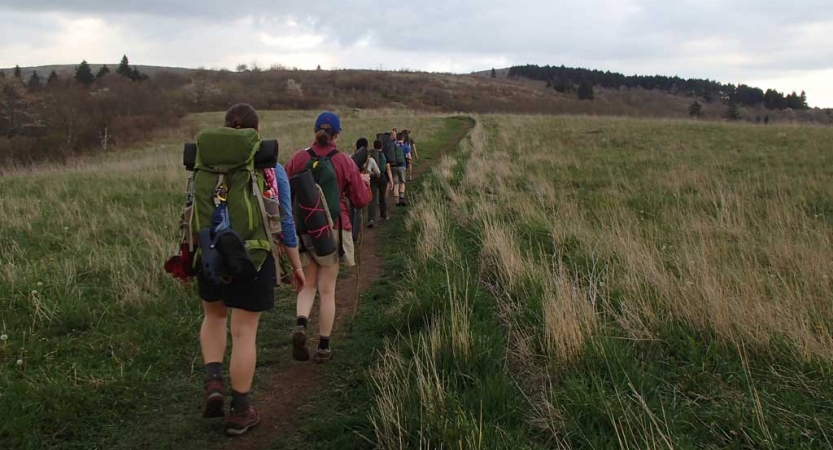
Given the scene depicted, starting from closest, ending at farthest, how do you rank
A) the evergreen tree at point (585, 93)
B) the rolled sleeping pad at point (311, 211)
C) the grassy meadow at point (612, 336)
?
the grassy meadow at point (612, 336), the rolled sleeping pad at point (311, 211), the evergreen tree at point (585, 93)

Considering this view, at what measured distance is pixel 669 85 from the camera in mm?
163875

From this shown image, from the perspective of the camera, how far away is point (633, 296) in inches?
171

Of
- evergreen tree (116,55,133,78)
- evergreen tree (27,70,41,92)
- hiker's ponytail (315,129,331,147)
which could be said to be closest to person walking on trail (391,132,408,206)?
hiker's ponytail (315,129,331,147)

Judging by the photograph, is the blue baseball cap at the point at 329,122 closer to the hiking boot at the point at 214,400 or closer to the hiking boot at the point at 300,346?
the hiking boot at the point at 300,346

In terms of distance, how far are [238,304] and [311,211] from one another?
1.25 m

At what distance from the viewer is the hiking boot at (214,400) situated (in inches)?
128

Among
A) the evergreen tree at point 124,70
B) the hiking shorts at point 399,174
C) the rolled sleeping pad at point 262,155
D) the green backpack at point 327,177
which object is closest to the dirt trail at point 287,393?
the green backpack at point 327,177

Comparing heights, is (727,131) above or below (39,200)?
above

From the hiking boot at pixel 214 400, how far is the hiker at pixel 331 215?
995 millimetres

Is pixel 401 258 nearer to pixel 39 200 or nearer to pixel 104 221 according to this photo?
pixel 104 221

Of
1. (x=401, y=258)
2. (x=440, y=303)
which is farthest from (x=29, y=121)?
(x=440, y=303)

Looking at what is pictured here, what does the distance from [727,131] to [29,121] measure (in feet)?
155

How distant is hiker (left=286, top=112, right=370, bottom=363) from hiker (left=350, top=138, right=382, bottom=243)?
0.18 meters

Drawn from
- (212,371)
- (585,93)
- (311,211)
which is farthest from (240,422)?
(585,93)
